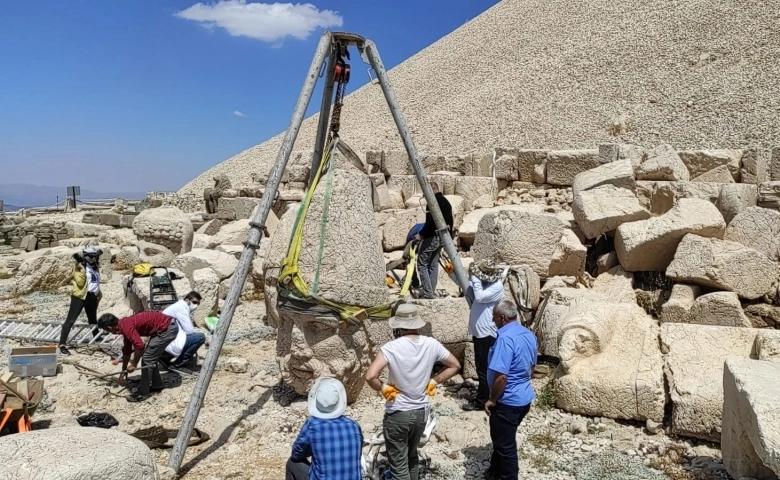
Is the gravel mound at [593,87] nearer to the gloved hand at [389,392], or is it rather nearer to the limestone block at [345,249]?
the limestone block at [345,249]

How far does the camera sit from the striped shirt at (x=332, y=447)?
271cm

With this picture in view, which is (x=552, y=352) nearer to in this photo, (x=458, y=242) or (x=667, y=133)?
(x=458, y=242)

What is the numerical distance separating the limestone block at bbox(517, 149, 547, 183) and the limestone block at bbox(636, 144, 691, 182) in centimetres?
216

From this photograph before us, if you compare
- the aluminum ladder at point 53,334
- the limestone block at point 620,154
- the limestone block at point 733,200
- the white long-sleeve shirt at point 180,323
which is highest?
the limestone block at point 620,154

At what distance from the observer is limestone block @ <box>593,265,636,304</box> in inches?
258

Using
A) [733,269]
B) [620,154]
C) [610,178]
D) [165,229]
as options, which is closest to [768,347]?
[733,269]

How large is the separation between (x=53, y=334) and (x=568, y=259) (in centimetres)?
606

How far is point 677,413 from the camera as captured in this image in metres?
4.20

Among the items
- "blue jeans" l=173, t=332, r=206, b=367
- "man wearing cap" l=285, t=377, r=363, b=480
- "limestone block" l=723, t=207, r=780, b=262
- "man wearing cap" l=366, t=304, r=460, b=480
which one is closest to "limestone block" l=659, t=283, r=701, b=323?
"limestone block" l=723, t=207, r=780, b=262

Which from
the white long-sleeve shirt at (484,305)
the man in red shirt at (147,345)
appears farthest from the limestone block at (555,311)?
the man in red shirt at (147,345)

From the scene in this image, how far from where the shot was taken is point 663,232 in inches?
256

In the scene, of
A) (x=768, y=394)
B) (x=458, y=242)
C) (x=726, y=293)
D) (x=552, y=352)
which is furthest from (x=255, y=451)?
(x=458, y=242)

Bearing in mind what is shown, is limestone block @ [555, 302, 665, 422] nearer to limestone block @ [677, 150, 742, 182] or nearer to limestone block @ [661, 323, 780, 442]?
limestone block @ [661, 323, 780, 442]

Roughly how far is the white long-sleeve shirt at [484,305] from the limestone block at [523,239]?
2.10 m
